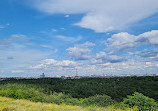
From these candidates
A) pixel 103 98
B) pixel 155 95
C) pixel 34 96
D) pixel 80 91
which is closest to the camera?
pixel 103 98

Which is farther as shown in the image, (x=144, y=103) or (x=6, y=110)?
(x=144, y=103)

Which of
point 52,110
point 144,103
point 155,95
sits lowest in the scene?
point 155,95

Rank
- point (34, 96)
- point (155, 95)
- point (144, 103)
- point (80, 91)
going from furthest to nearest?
1. point (80, 91)
2. point (155, 95)
3. point (34, 96)
4. point (144, 103)

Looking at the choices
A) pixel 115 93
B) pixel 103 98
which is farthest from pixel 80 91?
pixel 103 98

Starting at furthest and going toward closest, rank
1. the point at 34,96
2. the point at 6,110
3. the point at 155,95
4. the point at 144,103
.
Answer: the point at 155,95 < the point at 34,96 < the point at 144,103 < the point at 6,110

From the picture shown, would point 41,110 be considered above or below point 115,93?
above

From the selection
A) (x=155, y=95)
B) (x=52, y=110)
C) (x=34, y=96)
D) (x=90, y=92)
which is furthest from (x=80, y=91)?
(x=52, y=110)

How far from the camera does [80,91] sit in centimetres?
4444

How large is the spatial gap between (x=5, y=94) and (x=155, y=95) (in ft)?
119

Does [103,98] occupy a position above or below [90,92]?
above

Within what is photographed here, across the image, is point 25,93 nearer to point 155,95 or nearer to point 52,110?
point 52,110

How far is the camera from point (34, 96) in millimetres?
21938

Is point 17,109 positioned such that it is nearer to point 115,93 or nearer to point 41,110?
point 41,110

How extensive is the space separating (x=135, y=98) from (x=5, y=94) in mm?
17870
